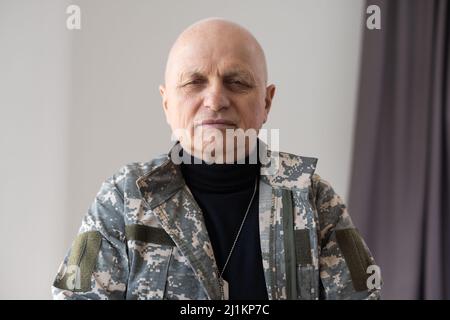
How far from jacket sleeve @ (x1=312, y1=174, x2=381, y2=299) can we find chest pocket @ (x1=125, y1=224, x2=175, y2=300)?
0.97 feet

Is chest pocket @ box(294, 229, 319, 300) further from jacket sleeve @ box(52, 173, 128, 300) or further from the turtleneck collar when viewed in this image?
jacket sleeve @ box(52, 173, 128, 300)

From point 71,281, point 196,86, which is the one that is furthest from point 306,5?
point 71,281

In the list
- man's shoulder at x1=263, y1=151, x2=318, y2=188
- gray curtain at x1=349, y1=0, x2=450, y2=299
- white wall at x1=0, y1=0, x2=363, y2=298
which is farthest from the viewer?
gray curtain at x1=349, y1=0, x2=450, y2=299

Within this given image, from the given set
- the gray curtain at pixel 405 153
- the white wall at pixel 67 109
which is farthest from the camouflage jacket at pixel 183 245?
the gray curtain at pixel 405 153

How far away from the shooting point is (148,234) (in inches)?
30.7

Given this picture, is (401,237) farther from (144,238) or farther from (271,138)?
(144,238)

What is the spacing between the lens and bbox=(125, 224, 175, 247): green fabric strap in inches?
30.1

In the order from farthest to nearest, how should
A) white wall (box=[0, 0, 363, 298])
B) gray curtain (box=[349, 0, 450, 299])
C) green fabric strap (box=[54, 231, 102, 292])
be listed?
gray curtain (box=[349, 0, 450, 299])
white wall (box=[0, 0, 363, 298])
green fabric strap (box=[54, 231, 102, 292])

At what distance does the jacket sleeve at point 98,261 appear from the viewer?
731mm

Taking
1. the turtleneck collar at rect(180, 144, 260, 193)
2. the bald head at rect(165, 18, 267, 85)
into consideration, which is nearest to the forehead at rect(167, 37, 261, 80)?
the bald head at rect(165, 18, 267, 85)

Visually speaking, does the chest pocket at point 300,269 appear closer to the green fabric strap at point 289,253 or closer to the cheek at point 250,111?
the green fabric strap at point 289,253

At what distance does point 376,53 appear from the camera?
1.39 meters

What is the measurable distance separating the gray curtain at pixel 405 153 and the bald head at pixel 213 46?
704 mm

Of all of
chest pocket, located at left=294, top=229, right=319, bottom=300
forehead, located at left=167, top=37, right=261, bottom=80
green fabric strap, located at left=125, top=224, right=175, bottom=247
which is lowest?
chest pocket, located at left=294, top=229, right=319, bottom=300
